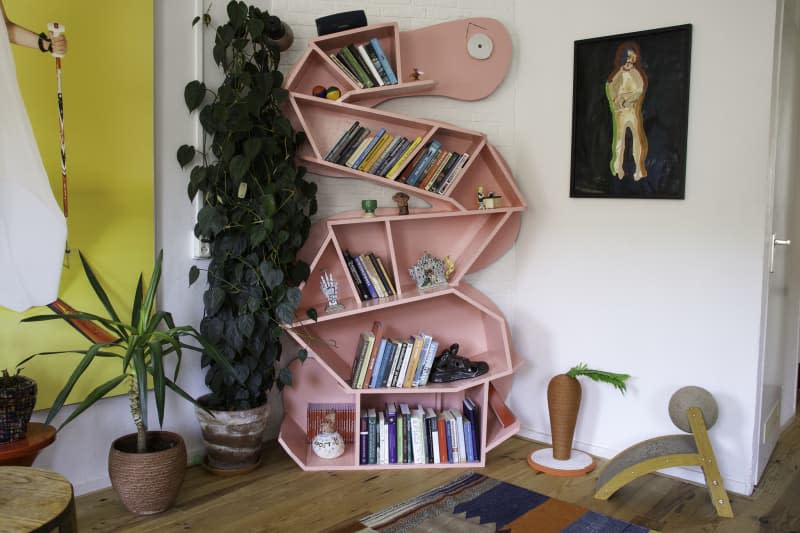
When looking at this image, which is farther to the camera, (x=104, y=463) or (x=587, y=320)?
(x=587, y=320)

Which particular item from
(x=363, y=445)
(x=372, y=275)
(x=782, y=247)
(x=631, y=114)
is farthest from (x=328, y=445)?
(x=782, y=247)

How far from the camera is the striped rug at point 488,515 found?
2.58 metres

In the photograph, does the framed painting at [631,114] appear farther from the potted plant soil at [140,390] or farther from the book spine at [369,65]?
the potted plant soil at [140,390]

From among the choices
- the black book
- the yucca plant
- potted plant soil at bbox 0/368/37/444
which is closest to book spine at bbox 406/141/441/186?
the black book

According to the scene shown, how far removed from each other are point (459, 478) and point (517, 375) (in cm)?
79

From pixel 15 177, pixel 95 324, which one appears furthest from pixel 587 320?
pixel 15 177

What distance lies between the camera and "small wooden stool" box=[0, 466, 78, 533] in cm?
150

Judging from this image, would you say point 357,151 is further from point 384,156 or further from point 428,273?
point 428,273

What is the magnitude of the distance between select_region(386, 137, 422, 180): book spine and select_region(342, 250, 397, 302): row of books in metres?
0.39

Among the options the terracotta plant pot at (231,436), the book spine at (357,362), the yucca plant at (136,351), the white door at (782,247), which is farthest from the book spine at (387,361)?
the white door at (782,247)

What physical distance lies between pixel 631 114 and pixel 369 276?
1394 millimetres

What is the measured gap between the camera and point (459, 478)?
3.07m

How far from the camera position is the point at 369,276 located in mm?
3260

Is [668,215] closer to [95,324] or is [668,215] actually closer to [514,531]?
[514,531]
